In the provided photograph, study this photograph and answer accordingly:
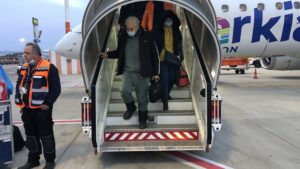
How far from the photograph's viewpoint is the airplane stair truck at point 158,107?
5742mm

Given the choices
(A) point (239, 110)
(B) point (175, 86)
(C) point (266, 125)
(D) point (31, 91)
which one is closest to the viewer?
(D) point (31, 91)

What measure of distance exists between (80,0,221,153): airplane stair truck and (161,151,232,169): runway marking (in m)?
0.22

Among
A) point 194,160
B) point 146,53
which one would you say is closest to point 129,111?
point 146,53

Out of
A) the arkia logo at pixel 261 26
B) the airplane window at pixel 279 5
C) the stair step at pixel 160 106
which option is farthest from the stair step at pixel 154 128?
the airplane window at pixel 279 5

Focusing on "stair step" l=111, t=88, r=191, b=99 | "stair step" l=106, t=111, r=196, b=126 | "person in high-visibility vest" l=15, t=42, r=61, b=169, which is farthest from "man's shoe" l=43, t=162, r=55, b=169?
"stair step" l=111, t=88, r=191, b=99

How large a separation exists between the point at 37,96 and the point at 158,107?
93.4 inches

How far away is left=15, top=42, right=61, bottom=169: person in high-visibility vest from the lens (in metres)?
5.45

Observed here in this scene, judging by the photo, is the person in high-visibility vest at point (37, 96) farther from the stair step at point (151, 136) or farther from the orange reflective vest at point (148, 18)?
the orange reflective vest at point (148, 18)

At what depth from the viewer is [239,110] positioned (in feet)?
34.7

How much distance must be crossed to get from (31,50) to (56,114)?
529 cm

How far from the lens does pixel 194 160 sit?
5.99 m

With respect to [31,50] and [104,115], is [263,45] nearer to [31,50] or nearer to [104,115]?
[104,115]

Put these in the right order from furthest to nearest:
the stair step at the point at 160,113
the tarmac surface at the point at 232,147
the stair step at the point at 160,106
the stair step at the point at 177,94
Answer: the stair step at the point at 177,94 → the stair step at the point at 160,106 → the stair step at the point at 160,113 → the tarmac surface at the point at 232,147

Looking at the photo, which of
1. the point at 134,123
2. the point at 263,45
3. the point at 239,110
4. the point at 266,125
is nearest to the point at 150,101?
the point at 134,123
